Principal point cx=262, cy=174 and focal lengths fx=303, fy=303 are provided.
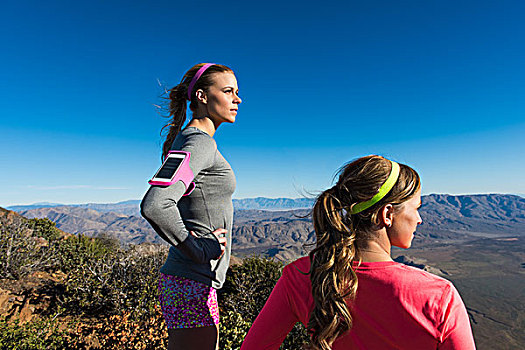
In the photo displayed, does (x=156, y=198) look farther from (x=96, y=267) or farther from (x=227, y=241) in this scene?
(x=96, y=267)

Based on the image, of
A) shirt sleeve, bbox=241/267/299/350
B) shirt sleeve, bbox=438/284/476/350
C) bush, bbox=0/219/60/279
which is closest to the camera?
shirt sleeve, bbox=438/284/476/350

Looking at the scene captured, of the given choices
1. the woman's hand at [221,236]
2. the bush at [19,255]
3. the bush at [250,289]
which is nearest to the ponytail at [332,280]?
the woman's hand at [221,236]

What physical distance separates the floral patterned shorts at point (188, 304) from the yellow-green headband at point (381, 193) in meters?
0.87

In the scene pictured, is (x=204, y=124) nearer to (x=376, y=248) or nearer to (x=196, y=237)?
(x=196, y=237)

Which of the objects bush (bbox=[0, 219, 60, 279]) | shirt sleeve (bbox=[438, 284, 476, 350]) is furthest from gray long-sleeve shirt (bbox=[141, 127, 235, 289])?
bush (bbox=[0, 219, 60, 279])

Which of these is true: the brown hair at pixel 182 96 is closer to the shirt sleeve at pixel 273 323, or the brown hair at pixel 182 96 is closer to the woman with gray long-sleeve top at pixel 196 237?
the woman with gray long-sleeve top at pixel 196 237

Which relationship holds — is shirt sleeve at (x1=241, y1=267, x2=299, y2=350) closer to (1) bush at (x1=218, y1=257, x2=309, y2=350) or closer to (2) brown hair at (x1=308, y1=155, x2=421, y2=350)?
(2) brown hair at (x1=308, y1=155, x2=421, y2=350)

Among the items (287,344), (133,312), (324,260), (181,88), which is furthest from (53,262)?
(324,260)

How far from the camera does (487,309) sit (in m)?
117

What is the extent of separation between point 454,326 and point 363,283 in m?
0.36

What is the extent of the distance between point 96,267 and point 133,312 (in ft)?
7.92

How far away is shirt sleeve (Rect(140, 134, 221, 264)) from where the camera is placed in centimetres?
133

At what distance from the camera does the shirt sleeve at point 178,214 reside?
133 cm

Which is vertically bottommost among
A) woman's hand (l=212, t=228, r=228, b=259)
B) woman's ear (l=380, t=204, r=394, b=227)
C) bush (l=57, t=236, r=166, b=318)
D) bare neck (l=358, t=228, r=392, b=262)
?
bush (l=57, t=236, r=166, b=318)
